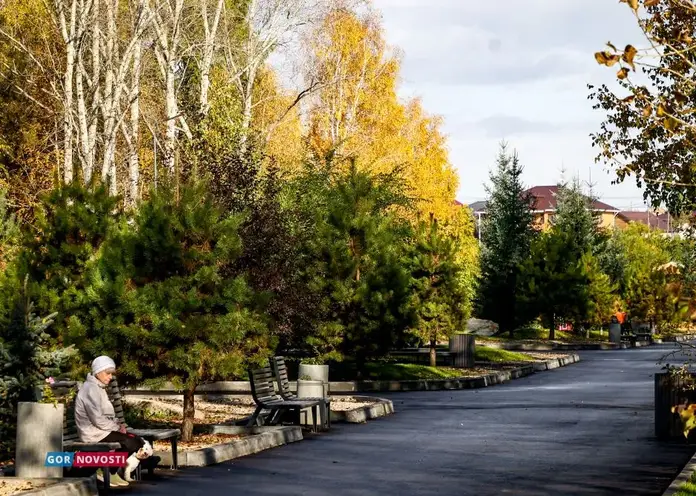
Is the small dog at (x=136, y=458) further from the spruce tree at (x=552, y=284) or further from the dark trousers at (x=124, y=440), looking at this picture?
the spruce tree at (x=552, y=284)

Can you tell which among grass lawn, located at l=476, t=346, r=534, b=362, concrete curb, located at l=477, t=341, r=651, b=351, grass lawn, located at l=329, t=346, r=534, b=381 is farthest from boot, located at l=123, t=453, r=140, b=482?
concrete curb, located at l=477, t=341, r=651, b=351

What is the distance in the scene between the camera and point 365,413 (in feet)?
76.8

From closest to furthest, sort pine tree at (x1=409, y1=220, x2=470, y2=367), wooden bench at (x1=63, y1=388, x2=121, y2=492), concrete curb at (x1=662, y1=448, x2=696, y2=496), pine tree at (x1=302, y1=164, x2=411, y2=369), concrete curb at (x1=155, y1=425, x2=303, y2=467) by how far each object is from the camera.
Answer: concrete curb at (x1=662, y1=448, x2=696, y2=496)
wooden bench at (x1=63, y1=388, x2=121, y2=492)
concrete curb at (x1=155, y1=425, x2=303, y2=467)
pine tree at (x1=302, y1=164, x2=411, y2=369)
pine tree at (x1=409, y1=220, x2=470, y2=367)

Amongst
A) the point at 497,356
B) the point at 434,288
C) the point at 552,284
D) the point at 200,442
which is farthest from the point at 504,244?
the point at 200,442

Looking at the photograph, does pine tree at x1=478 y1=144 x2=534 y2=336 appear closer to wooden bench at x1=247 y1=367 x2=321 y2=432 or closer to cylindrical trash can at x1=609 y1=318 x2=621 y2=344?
cylindrical trash can at x1=609 y1=318 x2=621 y2=344

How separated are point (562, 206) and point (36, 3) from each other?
1441 inches

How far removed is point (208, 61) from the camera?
141 ft

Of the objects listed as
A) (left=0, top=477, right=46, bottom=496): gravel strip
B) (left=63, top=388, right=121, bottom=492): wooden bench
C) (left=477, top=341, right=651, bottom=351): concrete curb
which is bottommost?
(left=0, top=477, right=46, bottom=496): gravel strip

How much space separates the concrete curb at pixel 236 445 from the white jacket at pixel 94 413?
1.80m

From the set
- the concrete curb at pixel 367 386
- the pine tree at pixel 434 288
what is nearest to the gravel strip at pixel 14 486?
the concrete curb at pixel 367 386

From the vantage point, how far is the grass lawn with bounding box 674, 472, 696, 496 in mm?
12172

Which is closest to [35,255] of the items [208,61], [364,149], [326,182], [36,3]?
[326,182]

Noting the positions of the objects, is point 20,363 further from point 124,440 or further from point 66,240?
point 66,240
